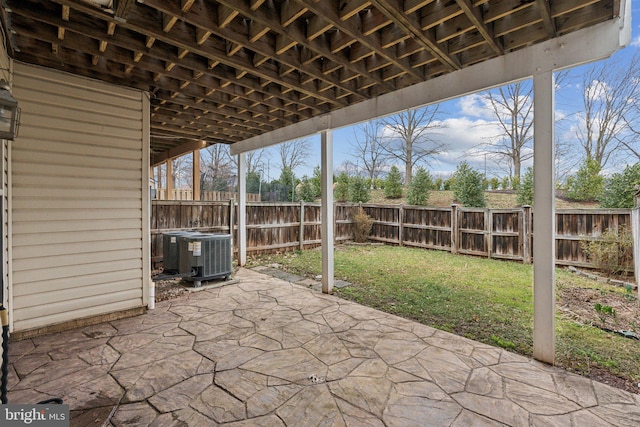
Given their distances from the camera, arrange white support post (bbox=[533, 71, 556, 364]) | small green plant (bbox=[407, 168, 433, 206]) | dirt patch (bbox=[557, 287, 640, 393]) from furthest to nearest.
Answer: small green plant (bbox=[407, 168, 433, 206])
white support post (bbox=[533, 71, 556, 364])
dirt patch (bbox=[557, 287, 640, 393])

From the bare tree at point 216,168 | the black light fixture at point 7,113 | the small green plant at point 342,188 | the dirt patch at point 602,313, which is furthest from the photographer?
the bare tree at point 216,168

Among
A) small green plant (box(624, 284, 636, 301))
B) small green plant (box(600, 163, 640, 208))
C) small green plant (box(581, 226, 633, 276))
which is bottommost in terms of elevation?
small green plant (box(624, 284, 636, 301))

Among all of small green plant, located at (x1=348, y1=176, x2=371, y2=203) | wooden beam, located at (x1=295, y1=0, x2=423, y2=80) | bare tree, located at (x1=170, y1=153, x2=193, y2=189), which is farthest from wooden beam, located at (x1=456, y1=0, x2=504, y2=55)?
bare tree, located at (x1=170, y1=153, x2=193, y2=189)

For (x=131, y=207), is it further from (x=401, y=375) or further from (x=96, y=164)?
(x=401, y=375)

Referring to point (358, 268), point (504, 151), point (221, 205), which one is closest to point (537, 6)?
point (358, 268)

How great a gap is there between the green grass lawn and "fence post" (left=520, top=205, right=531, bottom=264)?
0.28 meters

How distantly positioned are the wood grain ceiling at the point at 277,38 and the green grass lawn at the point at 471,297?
2794 millimetres

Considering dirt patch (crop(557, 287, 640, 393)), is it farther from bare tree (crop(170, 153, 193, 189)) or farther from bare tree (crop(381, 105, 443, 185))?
bare tree (crop(170, 153, 193, 189))

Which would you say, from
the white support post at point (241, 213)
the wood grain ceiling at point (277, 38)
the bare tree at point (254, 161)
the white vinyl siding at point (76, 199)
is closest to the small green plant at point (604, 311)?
the wood grain ceiling at point (277, 38)

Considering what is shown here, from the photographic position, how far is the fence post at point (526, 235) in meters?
6.72

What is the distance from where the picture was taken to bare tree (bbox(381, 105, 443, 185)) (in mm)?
14070

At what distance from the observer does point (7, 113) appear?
177 centimetres

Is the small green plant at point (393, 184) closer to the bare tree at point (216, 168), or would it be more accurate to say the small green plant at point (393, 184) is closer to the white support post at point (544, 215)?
the bare tree at point (216, 168)

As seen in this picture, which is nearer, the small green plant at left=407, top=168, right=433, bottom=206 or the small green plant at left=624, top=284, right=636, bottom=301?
the small green plant at left=624, top=284, right=636, bottom=301
